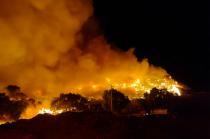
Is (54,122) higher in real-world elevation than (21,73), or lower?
lower

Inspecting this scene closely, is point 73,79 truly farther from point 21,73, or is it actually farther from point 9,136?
point 9,136

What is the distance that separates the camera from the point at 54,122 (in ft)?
71.2

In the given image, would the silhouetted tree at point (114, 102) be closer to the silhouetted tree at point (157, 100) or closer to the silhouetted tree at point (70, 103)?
the silhouetted tree at point (157, 100)

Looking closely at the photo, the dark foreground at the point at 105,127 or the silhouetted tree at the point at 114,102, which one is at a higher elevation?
the silhouetted tree at the point at 114,102

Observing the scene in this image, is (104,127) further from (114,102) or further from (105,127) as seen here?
(114,102)

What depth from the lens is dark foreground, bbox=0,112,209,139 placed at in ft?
65.3

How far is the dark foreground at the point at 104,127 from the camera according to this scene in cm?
1989

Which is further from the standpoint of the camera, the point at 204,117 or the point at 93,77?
the point at 93,77

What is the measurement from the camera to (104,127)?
20.7 m

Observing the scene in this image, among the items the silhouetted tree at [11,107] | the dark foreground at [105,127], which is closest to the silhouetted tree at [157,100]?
the dark foreground at [105,127]

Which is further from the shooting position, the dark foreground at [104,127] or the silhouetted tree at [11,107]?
the silhouetted tree at [11,107]

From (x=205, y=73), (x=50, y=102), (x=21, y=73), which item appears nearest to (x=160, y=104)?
(x=50, y=102)

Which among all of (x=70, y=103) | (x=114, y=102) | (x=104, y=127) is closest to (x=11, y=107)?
(x=70, y=103)

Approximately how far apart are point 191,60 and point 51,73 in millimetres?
20039
